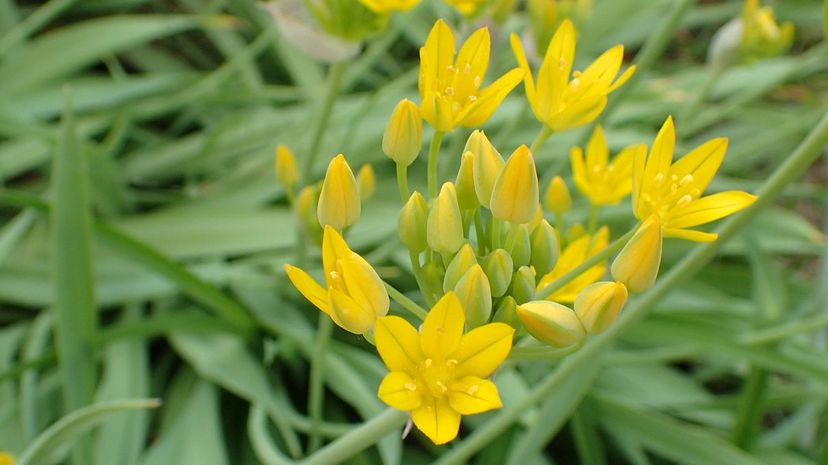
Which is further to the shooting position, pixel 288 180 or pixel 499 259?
pixel 288 180

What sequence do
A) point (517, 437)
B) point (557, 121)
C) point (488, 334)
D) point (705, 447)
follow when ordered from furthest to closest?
1. point (517, 437)
2. point (705, 447)
3. point (557, 121)
4. point (488, 334)

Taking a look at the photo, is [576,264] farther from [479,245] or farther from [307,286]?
[307,286]

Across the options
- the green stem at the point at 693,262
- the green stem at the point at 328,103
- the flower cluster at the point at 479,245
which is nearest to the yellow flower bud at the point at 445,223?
the flower cluster at the point at 479,245

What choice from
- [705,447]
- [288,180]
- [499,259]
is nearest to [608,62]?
[499,259]

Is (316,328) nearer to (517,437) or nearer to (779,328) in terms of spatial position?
(517,437)

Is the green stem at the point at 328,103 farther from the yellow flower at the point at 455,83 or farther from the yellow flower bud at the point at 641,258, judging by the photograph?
the yellow flower bud at the point at 641,258

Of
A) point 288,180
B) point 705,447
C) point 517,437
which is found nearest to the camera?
point 288,180
